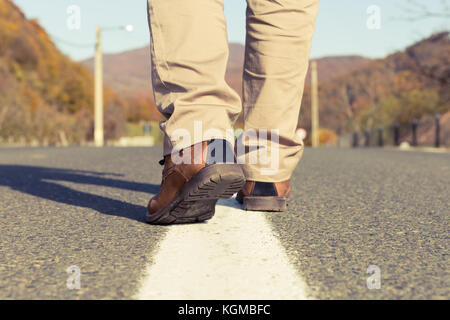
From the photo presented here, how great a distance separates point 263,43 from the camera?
2.40 m

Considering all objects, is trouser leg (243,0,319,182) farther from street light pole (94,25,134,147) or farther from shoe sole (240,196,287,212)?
street light pole (94,25,134,147)

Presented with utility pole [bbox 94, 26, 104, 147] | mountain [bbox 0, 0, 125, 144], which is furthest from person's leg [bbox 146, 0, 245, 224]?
utility pole [bbox 94, 26, 104, 147]

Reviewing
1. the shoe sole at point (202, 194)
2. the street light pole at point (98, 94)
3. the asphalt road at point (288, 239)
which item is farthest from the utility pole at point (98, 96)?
the shoe sole at point (202, 194)

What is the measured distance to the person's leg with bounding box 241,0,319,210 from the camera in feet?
7.82

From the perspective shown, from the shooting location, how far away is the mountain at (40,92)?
2333 cm

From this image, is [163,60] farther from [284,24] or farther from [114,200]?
[114,200]

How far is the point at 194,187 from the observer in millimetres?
1853

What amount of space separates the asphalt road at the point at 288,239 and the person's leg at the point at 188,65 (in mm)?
410

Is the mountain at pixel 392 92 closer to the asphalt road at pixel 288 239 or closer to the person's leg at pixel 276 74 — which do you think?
the asphalt road at pixel 288 239

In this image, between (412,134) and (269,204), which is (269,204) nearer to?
(269,204)

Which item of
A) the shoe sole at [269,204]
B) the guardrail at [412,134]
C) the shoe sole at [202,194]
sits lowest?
the guardrail at [412,134]

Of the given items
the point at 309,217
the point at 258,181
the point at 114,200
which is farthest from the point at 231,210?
the point at 114,200

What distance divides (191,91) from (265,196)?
74 centimetres
